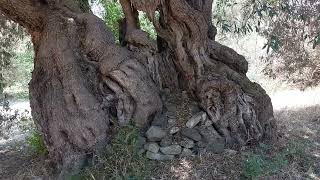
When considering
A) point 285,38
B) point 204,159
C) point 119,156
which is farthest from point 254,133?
point 285,38

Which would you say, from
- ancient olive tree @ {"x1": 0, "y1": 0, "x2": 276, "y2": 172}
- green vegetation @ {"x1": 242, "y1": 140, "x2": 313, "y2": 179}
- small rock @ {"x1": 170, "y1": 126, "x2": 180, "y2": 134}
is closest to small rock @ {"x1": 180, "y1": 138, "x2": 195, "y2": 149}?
small rock @ {"x1": 170, "y1": 126, "x2": 180, "y2": 134}

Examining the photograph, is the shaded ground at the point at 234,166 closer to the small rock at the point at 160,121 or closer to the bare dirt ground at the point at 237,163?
the bare dirt ground at the point at 237,163

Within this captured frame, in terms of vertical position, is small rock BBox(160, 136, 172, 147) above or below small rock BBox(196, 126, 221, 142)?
below

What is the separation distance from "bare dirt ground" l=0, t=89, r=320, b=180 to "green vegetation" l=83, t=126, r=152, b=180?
19 centimetres

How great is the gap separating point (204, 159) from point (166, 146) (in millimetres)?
430

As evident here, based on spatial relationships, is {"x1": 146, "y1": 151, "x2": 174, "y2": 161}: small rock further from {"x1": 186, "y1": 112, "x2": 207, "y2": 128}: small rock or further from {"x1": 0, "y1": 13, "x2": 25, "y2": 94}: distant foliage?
{"x1": 0, "y1": 13, "x2": 25, "y2": 94}: distant foliage

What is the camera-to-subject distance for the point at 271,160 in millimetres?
4715

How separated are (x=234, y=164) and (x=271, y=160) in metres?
0.46

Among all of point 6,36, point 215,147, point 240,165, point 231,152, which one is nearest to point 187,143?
point 215,147

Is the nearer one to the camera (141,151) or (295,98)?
(141,151)

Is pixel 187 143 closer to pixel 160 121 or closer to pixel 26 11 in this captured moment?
pixel 160 121

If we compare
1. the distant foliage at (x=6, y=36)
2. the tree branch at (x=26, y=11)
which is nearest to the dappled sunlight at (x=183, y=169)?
the tree branch at (x=26, y=11)

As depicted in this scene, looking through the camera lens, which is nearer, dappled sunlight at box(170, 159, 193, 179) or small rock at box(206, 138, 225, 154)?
dappled sunlight at box(170, 159, 193, 179)

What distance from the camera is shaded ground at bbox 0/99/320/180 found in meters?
4.46
